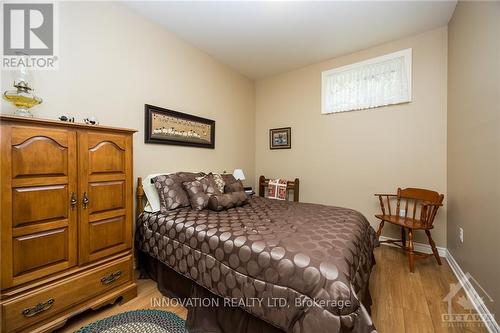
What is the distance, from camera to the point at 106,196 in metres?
1.61

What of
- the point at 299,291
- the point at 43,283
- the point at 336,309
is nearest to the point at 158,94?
the point at 43,283

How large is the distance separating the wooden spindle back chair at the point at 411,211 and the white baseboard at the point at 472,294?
0.16 meters

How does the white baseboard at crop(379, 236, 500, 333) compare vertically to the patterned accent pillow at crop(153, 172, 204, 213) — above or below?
below

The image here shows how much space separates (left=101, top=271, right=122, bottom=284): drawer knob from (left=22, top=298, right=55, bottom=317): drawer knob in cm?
29

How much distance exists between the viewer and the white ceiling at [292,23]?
2.21 metres

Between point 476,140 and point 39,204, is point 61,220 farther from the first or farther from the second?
point 476,140

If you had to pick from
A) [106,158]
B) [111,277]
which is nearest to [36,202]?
[106,158]

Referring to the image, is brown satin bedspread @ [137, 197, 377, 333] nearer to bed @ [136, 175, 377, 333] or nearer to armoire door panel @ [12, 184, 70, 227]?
bed @ [136, 175, 377, 333]

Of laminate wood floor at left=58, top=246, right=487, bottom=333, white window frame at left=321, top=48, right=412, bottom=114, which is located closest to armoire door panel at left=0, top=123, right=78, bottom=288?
laminate wood floor at left=58, top=246, right=487, bottom=333

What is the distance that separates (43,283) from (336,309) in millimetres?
1708

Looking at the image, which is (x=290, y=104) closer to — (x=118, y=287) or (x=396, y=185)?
(x=396, y=185)

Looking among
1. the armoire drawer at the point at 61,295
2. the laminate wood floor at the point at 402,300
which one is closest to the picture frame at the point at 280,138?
the laminate wood floor at the point at 402,300

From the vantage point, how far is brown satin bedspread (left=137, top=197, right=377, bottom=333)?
0.99 meters

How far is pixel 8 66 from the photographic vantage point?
60.9 inches
